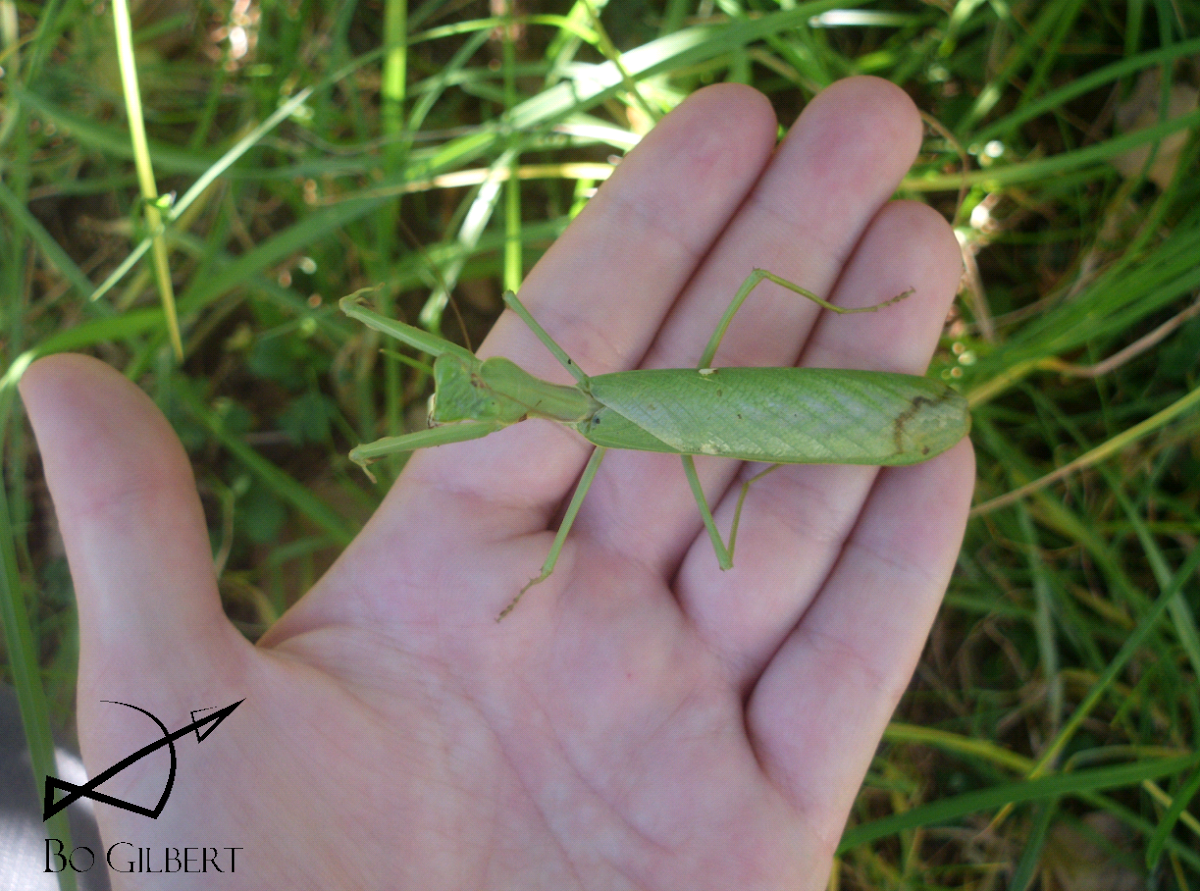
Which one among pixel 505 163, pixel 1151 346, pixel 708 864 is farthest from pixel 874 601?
pixel 505 163

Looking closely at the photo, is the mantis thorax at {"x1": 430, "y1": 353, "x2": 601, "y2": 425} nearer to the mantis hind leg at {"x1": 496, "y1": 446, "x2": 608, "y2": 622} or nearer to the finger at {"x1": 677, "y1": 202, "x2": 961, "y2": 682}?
the mantis hind leg at {"x1": 496, "y1": 446, "x2": 608, "y2": 622}

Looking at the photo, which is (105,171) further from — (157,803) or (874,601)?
(874,601)

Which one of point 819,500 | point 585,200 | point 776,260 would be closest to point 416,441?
point 819,500

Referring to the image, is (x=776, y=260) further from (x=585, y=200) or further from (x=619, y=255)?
(x=585, y=200)

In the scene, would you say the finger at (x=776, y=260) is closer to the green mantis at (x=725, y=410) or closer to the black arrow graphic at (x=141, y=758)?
the green mantis at (x=725, y=410)

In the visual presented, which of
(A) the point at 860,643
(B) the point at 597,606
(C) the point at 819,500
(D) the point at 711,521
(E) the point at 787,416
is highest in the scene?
(E) the point at 787,416

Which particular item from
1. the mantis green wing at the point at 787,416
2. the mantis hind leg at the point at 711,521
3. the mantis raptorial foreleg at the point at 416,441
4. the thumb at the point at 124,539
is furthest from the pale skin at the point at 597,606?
the mantis raptorial foreleg at the point at 416,441
